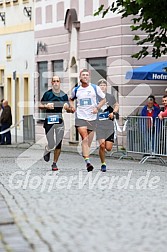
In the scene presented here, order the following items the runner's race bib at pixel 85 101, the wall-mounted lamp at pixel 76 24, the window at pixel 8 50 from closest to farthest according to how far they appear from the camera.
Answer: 1. the runner's race bib at pixel 85 101
2. the wall-mounted lamp at pixel 76 24
3. the window at pixel 8 50

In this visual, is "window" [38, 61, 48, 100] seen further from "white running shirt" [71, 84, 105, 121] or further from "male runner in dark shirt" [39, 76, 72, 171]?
"white running shirt" [71, 84, 105, 121]

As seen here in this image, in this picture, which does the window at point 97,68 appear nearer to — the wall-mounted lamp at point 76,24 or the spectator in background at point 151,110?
the wall-mounted lamp at point 76,24

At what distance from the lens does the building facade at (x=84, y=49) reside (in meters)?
31.5

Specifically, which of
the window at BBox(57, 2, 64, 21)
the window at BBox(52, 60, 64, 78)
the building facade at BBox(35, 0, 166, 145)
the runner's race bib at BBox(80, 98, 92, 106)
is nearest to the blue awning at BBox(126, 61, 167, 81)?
the building facade at BBox(35, 0, 166, 145)

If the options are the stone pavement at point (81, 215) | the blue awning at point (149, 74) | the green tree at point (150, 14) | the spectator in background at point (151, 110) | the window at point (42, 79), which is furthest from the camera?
the window at point (42, 79)

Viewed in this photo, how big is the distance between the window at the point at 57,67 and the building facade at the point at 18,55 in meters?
2.28

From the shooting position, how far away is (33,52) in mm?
40281

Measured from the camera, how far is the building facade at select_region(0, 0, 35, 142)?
40938 mm

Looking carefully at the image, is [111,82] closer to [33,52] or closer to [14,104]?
[33,52]

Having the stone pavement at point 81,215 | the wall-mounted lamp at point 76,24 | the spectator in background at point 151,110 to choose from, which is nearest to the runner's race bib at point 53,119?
the stone pavement at point 81,215

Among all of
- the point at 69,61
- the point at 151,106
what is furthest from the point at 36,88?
the point at 151,106

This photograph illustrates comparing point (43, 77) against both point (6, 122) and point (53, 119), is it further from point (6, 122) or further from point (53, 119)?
point (53, 119)

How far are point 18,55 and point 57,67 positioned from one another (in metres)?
4.94

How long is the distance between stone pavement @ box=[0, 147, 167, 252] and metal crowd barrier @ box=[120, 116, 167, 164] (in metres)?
6.59
